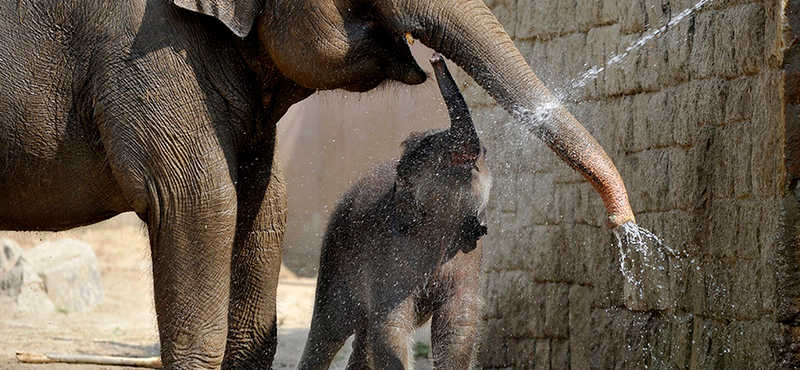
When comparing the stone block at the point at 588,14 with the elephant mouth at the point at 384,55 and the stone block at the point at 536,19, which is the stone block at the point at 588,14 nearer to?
the stone block at the point at 536,19

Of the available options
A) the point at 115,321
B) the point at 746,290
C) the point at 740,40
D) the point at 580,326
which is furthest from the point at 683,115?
the point at 115,321

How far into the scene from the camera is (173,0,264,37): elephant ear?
4.00 m

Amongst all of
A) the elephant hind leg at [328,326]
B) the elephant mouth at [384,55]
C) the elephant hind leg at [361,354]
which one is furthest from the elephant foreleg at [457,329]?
the elephant mouth at [384,55]

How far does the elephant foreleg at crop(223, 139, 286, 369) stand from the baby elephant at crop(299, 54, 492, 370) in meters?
0.48

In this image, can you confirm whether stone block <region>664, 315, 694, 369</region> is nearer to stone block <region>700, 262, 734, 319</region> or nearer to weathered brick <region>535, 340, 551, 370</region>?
stone block <region>700, 262, 734, 319</region>

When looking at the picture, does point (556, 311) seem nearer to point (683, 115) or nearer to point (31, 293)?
point (683, 115)

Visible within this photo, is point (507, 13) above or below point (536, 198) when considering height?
above

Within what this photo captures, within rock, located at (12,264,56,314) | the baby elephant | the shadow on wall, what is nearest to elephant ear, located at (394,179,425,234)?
the baby elephant

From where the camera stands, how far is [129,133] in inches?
159

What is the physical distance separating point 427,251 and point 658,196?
1269 mm

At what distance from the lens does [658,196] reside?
5.36 m

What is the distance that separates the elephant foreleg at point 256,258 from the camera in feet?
15.7

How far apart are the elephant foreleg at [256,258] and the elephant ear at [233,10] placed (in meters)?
0.82

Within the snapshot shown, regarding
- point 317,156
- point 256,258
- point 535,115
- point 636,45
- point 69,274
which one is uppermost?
point 317,156
